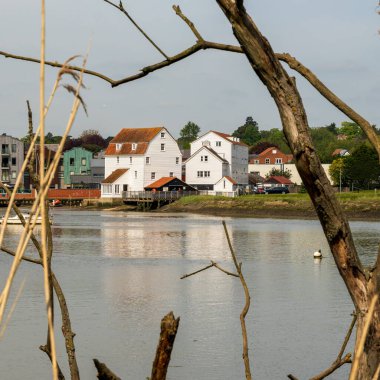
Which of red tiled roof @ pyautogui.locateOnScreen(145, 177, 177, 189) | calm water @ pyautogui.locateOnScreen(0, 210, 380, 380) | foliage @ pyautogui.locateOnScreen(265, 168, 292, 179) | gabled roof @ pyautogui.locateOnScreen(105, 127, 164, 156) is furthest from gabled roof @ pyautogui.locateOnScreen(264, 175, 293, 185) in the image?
calm water @ pyautogui.locateOnScreen(0, 210, 380, 380)

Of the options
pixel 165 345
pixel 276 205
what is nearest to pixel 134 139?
pixel 276 205

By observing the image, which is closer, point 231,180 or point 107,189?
point 231,180

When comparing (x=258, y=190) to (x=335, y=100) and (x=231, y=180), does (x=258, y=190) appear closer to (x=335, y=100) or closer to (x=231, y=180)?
(x=231, y=180)

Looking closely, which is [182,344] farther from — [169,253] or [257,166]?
[257,166]

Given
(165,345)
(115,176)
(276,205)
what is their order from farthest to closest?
(115,176), (276,205), (165,345)

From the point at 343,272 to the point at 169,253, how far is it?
3433cm

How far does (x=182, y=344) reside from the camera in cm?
1553

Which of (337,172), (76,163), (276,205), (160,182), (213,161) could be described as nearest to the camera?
(276,205)

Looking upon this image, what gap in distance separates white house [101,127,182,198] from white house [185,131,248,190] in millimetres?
2111

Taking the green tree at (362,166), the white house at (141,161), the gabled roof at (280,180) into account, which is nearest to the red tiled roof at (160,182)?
the white house at (141,161)

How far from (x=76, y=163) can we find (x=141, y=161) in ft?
99.2

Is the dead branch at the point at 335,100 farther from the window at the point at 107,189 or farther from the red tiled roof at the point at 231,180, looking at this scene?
the window at the point at 107,189

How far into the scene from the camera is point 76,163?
12875 cm

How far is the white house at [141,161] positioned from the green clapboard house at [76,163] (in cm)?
2439
